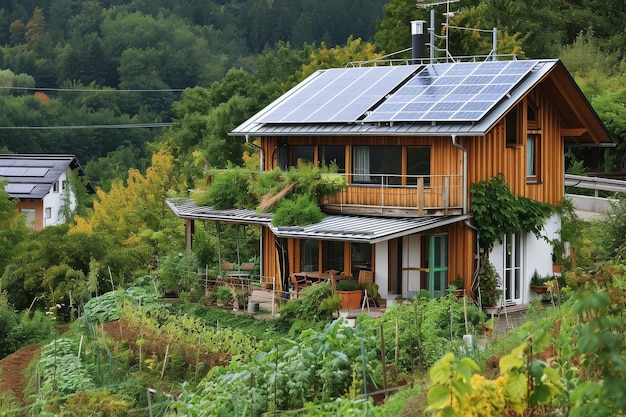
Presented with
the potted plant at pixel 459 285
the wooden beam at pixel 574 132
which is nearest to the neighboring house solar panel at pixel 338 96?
the wooden beam at pixel 574 132

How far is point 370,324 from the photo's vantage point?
18109mm

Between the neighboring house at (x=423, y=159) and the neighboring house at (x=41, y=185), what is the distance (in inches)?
1361

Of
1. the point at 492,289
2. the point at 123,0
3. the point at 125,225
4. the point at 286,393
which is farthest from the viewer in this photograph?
the point at 123,0

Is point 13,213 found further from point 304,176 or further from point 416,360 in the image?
point 416,360

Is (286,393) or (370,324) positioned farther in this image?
(370,324)

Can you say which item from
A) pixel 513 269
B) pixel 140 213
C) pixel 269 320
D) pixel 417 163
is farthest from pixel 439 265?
pixel 140 213

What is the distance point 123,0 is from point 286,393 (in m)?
128

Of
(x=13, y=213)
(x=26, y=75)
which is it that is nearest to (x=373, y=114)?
(x=13, y=213)

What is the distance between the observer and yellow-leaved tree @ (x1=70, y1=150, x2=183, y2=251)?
36.3 m

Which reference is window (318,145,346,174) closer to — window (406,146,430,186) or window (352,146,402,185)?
window (352,146,402,185)

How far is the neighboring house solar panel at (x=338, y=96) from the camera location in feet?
92.8

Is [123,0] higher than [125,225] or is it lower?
higher

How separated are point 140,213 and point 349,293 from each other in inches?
640

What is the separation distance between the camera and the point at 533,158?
1135 inches
